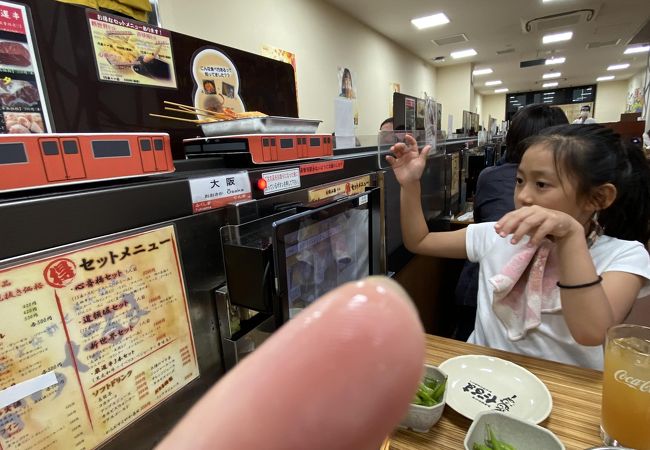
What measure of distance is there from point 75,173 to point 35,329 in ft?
0.63

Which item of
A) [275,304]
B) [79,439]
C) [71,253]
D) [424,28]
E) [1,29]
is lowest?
[79,439]

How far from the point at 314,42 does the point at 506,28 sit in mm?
4052

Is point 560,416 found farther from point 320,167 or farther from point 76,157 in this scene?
point 76,157

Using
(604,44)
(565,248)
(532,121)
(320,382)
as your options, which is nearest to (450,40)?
(604,44)

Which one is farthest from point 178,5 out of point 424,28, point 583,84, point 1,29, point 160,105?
point 583,84

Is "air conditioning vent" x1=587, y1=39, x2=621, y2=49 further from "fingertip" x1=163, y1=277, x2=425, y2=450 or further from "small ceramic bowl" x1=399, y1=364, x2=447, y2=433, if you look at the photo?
"fingertip" x1=163, y1=277, x2=425, y2=450

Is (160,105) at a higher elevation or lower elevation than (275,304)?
higher

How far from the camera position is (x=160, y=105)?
974 mm

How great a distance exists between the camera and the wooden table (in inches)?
24.4

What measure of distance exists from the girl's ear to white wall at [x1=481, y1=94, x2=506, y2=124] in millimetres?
18157

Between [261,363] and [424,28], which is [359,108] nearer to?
[424,28]

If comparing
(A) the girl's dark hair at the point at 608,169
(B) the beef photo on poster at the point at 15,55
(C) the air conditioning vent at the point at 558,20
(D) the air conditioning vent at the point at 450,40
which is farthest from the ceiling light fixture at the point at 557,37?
(B) the beef photo on poster at the point at 15,55

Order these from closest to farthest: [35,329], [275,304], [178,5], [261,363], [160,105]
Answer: [261,363], [35,329], [275,304], [160,105], [178,5]

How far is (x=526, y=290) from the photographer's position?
0.99 metres
